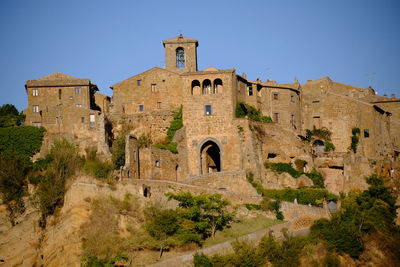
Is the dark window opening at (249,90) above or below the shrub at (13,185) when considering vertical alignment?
above

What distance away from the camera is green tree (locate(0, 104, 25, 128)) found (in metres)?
56.6

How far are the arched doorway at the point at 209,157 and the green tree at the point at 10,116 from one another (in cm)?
1619

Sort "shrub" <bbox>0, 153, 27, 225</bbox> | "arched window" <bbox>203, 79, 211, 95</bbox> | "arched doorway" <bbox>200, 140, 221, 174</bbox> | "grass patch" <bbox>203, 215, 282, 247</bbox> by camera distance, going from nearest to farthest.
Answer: "grass patch" <bbox>203, 215, 282, 247</bbox> < "shrub" <bbox>0, 153, 27, 225</bbox> < "arched doorway" <bbox>200, 140, 221, 174</bbox> < "arched window" <bbox>203, 79, 211, 95</bbox>

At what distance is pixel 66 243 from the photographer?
41.8 meters

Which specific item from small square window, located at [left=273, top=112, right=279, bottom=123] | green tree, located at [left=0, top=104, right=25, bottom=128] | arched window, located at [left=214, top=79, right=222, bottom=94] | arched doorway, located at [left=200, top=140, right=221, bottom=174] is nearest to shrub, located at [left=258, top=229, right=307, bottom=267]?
arched doorway, located at [left=200, top=140, right=221, bottom=174]

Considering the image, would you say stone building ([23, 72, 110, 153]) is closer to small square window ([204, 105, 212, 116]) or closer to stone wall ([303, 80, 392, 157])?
small square window ([204, 105, 212, 116])

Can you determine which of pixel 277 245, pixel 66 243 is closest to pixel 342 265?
pixel 277 245

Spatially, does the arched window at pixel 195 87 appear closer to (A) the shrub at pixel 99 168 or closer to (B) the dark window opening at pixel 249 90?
(B) the dark window opening at pixel 249 90

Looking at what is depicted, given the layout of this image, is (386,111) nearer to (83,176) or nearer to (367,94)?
(367,94)

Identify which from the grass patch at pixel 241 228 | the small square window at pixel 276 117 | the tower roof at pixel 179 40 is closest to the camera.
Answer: the grass patch at pixel 241 228

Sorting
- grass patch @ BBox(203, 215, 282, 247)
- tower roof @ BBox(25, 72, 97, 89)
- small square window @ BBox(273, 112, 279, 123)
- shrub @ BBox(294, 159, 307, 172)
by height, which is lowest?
grass patch @ BBox(203, 215, 282, 247)

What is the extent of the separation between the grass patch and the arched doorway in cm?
1068

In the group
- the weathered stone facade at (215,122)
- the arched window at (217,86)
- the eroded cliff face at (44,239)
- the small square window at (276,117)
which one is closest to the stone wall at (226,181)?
the weathered stone facade at (215,122)

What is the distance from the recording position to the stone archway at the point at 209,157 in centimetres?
5472
